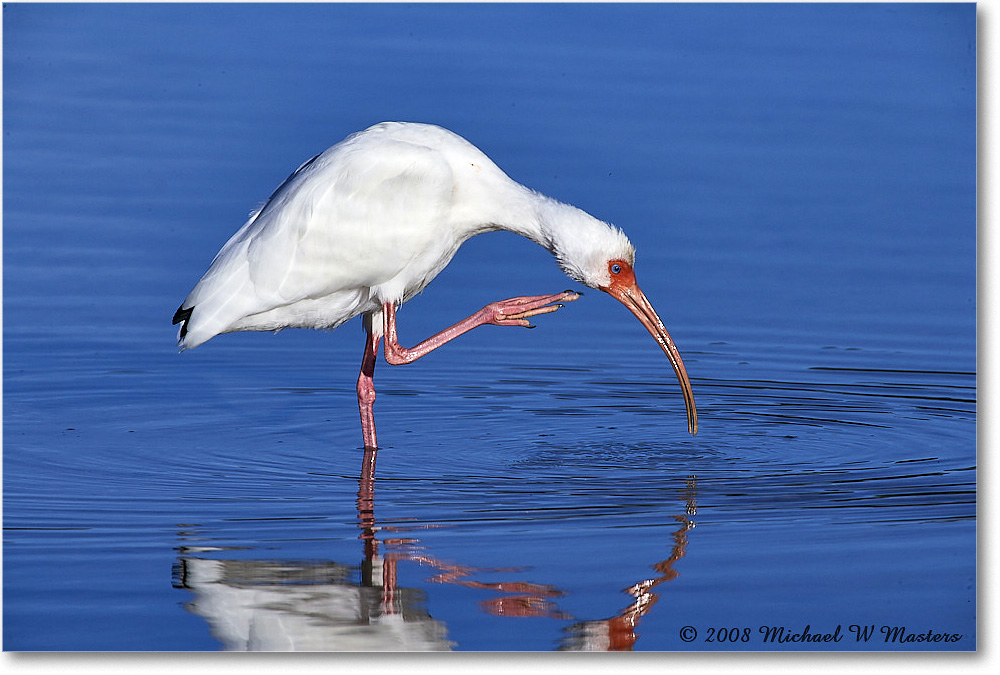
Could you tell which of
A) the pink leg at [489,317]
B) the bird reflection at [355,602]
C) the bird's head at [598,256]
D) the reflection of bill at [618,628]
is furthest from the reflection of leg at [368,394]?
A: the reflection of bill at [618,628]

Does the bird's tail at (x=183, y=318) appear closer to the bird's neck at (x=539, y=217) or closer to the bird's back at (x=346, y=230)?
the bird's back at (x=346, y=230)

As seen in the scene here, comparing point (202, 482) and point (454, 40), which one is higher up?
point (454, 40)

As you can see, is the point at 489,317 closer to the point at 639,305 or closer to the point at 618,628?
the point at 639,305

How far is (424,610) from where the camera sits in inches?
246

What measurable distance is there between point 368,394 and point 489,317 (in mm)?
924

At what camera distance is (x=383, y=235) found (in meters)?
8.20

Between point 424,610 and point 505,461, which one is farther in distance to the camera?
point 505,461

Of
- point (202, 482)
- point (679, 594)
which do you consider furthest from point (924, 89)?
point (202, 482)

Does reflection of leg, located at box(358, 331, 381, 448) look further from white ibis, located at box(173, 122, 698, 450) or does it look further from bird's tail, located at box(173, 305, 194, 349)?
bird's tail, located at box(173, 305, 194, 349)

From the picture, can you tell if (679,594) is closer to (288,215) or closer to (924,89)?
(288,215)

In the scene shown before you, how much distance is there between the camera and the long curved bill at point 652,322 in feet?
27.6

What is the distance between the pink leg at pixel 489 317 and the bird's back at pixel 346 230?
0.36 meters

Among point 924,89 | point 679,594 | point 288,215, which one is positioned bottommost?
point 679,594

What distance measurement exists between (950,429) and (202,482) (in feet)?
12.8
